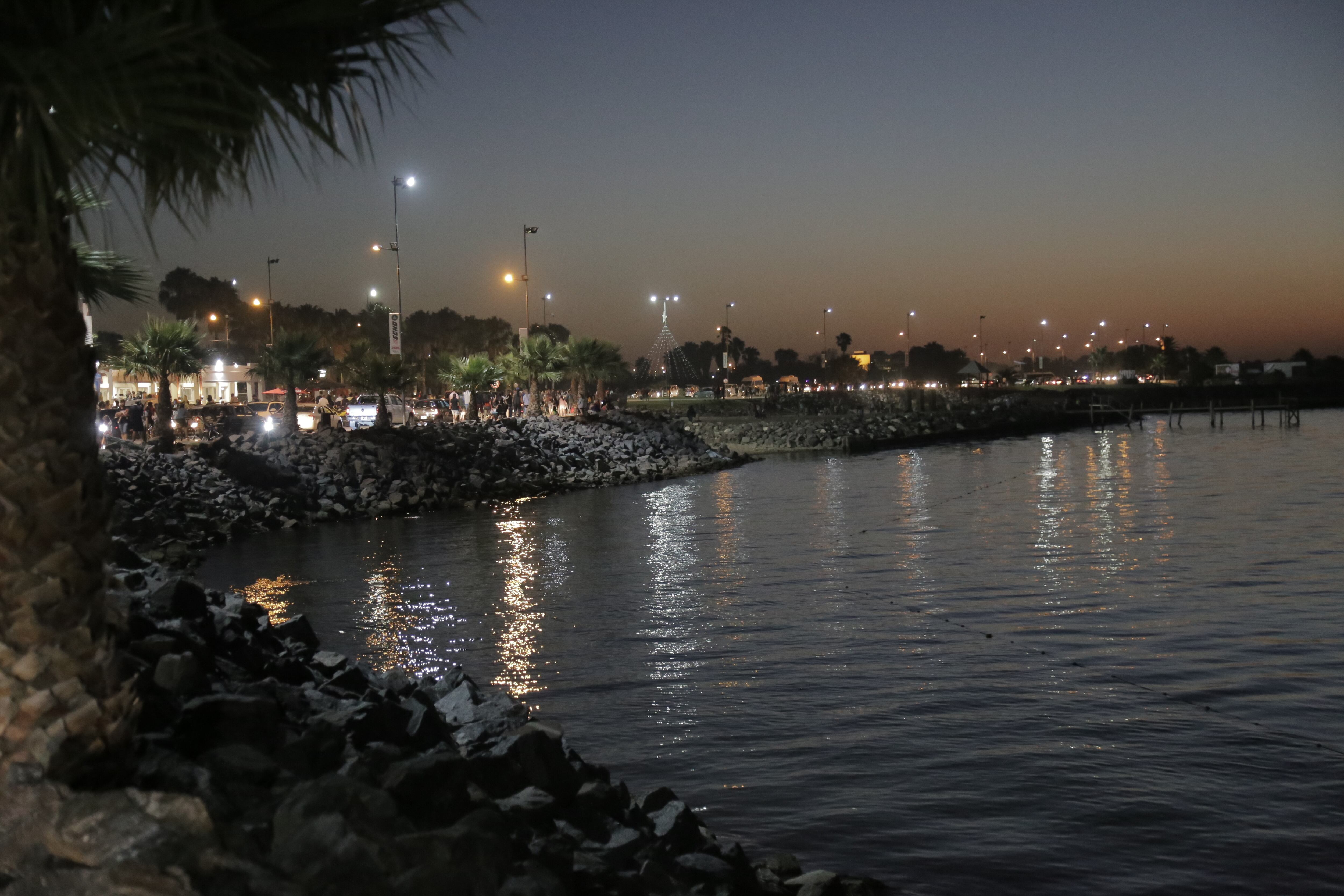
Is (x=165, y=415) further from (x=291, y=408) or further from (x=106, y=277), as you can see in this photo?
(x=106, y=277)

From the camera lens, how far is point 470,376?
5466 centimetres

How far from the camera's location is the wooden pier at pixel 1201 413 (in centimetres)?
8788

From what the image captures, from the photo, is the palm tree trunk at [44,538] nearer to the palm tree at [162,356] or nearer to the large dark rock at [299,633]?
the large dark rock at [299,633]

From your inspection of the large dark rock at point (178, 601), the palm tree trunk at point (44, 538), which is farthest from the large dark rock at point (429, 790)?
the large dark rock at point (178, 601)

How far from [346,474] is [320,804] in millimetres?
32010

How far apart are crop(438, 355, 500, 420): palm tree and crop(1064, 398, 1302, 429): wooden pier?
5346 cm

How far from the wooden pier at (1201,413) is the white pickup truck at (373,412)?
5786 centimetres

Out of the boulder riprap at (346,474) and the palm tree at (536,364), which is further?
the palm tree at (536,364)

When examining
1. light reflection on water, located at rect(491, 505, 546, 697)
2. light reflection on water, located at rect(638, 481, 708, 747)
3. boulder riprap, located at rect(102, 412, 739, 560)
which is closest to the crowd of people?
boulder riprap, located at rect(102, 412, 739, 560)

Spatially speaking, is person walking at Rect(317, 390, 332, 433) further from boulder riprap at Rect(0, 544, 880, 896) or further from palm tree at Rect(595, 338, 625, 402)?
boulder riprap at Rect(0, 544, 880, 896)

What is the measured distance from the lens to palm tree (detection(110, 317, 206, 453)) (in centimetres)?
3612

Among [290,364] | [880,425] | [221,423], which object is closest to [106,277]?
[290,364]

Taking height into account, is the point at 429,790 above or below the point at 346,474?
below

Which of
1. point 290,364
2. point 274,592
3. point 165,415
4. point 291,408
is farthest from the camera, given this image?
point 291,408
